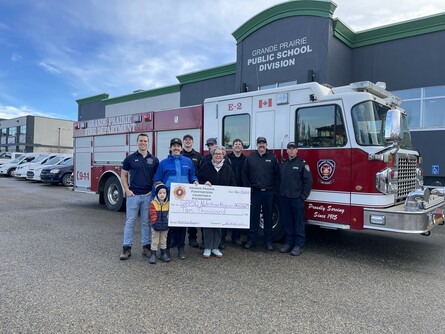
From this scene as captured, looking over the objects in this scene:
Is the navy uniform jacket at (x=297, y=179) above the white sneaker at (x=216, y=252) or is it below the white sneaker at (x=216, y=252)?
above

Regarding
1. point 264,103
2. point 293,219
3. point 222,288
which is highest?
point 264,103

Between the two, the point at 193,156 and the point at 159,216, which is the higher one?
the point at 193,156

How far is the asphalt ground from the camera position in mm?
3375

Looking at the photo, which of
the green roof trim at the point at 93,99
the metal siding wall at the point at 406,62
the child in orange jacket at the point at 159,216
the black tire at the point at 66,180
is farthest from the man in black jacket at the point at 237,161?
the green roof trim at the point at 93,99

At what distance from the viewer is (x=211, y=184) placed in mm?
5680

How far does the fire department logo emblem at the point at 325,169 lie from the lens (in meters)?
5.64

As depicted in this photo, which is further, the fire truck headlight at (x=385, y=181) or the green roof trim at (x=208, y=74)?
the green roof trim at (x=208, y=74)

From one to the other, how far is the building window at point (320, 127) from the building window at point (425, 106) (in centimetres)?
956

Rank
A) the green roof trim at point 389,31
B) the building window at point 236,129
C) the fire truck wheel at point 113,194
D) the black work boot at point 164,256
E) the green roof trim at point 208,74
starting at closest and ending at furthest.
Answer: the black work boot at point 164,256 < the building window at point 236,129 < the fire truck wheel at point 113,194 < the green roof trim at point 389,31 < the green roof trim at point 208,74

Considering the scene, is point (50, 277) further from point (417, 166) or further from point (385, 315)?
point (417, 166)

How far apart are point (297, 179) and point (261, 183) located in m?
0.61

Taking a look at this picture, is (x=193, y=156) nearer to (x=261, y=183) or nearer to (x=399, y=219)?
(x=261, y=183)

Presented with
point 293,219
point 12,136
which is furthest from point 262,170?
point 12,136

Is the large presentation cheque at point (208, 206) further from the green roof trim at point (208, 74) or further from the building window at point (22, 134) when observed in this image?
the building window at point (22, 134)
